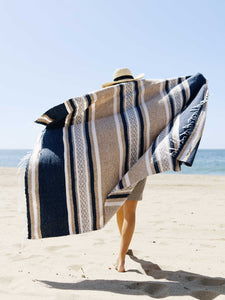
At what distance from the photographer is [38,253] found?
3373 mm

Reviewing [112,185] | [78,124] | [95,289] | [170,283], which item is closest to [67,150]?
[78,124]

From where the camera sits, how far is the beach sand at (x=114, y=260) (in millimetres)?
2381

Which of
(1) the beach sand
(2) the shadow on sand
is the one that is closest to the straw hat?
(1) the beach sand

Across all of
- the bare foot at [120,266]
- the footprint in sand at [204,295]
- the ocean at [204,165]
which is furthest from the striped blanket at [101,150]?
the footprint in sand at [204,295]

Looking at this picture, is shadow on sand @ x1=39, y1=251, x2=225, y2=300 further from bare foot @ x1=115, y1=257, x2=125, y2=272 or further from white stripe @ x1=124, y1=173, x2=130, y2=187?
white stripe @ x1=124, y1=173, x2=130, y2=187

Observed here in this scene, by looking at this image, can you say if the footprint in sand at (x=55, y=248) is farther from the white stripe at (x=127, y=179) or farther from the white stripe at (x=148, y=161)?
the white stripe at (x=148, y=161)

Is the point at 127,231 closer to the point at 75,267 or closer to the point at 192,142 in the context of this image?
the point at 75,267

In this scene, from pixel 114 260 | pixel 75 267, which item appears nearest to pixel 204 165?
pixel 114 260

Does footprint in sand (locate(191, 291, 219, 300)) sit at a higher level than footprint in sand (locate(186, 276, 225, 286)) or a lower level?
higher

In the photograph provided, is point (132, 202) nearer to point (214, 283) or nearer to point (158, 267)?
point (158, 267)

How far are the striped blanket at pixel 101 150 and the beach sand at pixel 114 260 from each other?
0.34m

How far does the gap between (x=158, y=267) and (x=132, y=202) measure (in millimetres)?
667

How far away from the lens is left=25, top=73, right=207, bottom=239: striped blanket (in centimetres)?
256

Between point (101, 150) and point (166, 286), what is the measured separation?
1182 millimetres
